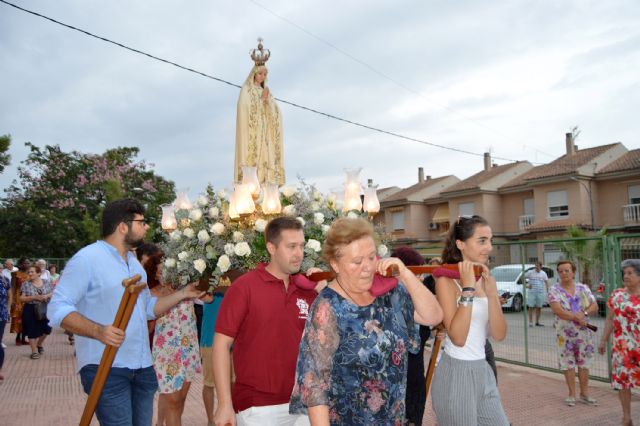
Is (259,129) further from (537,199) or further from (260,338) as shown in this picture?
(537,199)

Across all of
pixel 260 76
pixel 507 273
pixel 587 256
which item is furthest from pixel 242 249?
pixel 507 273

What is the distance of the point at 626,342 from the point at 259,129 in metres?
5.20

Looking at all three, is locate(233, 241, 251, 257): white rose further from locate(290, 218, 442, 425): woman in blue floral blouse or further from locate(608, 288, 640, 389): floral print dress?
locate(608, 288, 640, 389): floral print dress

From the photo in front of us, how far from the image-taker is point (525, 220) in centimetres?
3409

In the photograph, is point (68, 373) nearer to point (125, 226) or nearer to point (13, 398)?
point (13, 398)

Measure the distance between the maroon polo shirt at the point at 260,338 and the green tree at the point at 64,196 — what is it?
85.3 ft

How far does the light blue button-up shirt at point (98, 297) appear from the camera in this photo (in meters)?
3.26

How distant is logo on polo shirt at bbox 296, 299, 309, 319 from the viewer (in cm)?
330

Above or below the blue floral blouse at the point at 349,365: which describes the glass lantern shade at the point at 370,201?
above

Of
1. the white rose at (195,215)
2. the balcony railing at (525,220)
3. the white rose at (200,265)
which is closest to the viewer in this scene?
the white rose at (200,265)

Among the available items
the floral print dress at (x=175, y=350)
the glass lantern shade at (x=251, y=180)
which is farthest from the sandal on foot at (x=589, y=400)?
the glass lantern shade at (x=251, y=180)

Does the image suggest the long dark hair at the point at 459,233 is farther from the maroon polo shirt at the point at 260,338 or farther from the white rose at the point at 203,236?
the white rose at the point at 203,236

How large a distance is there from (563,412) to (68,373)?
843 cm

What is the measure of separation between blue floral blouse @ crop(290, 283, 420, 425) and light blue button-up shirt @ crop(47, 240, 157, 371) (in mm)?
1472
